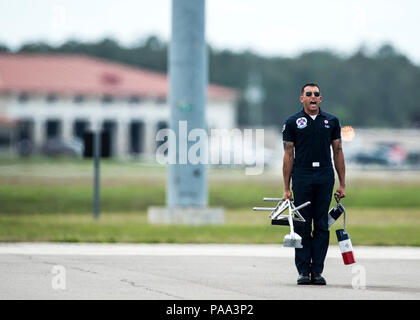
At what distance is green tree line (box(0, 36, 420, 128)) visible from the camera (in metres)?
143

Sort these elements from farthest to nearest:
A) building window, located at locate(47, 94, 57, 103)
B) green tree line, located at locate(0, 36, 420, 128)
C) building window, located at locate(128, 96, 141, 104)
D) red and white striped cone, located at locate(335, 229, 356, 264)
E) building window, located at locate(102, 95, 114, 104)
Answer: green tree line, located at locate(0, 36, 420, 128)
building window, located at locate(128, 96, 141, 104)
building window, located at locate(102, 95, 114, 104)
building window, located at locate(47, 94, 57, 103)
red and white striped cone, located at locate(335, 229, 356, 264)

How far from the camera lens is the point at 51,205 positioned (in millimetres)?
27672

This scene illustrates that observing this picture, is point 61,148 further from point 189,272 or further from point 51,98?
point 189,272

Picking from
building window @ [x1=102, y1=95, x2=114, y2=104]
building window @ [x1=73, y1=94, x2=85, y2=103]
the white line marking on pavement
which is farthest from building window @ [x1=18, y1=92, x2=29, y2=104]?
the white line marking on pavement

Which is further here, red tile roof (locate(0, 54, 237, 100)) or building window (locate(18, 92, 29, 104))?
red tile roof (locate(0, 54, 237, 100))

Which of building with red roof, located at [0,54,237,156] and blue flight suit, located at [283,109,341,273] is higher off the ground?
building with red roof, located at [0,54,237,156]

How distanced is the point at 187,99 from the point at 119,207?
Answer: 7167 mm

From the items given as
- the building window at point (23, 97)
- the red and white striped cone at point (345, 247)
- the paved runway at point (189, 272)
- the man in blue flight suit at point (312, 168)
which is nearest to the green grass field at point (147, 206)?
the paved runway at point (189, 272)

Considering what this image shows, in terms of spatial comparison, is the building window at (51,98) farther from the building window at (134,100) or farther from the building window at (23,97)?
the building window at (134,100)

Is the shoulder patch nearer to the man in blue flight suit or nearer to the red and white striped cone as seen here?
the man in blue flight suit

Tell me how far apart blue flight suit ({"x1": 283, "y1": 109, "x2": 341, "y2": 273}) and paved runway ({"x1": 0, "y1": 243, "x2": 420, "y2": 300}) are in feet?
1.24

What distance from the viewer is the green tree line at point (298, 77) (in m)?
143

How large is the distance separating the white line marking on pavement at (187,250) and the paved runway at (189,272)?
13 mm
